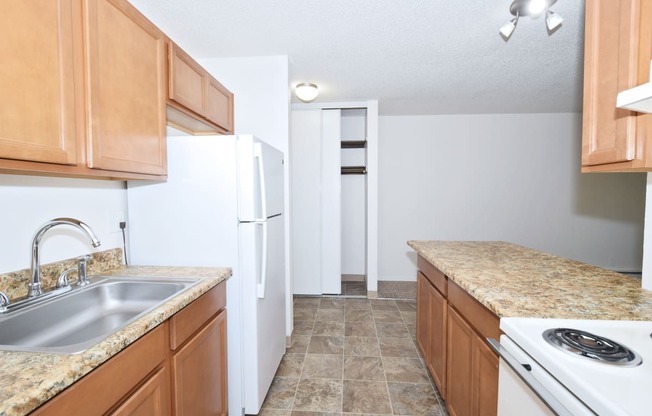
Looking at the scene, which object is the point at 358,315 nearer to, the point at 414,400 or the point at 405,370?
the point at 405,370

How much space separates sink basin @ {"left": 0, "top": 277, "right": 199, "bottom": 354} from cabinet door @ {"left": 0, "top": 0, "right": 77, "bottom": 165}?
0.60m

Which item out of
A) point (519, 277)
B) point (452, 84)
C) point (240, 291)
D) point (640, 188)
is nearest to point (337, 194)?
point (452, 84)

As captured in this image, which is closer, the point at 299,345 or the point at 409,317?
the point at 299,345

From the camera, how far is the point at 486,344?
48.5 inches

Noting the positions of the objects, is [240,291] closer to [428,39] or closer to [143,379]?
[143,379]

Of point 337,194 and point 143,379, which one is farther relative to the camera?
point 337,194

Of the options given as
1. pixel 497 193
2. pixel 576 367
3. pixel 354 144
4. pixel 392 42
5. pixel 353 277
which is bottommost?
pixel 353 277

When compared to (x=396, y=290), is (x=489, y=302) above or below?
above

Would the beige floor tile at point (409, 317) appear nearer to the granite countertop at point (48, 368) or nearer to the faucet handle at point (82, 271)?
the granite countertop at point (48, 368)

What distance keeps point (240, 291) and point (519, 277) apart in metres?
1.50

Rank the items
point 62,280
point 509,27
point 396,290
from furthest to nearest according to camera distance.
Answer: point 396,290 < point 509,27 < point 62,280

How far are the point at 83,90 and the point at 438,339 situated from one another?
7.47ft

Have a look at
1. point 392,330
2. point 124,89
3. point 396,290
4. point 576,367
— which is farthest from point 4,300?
point 396,290

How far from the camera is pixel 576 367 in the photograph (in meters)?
0.74
